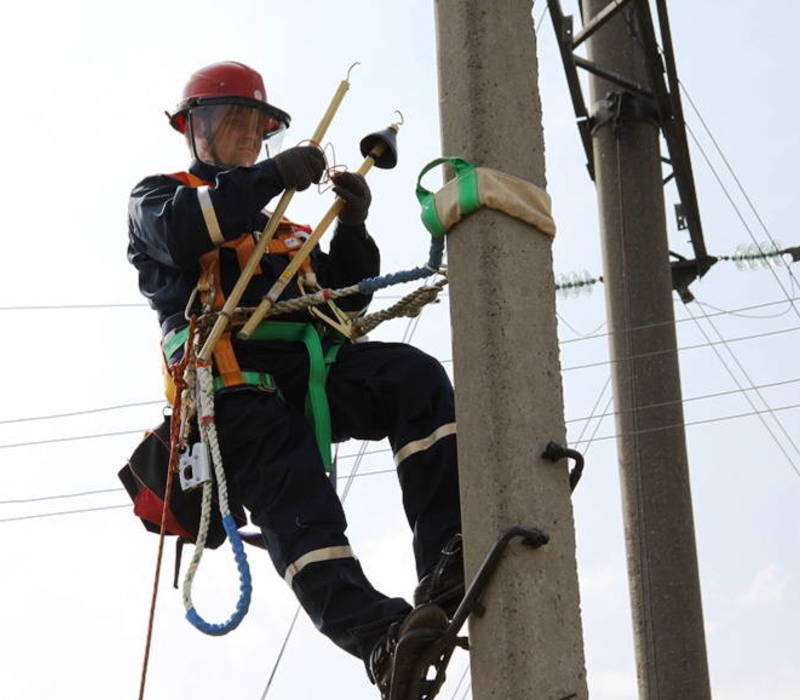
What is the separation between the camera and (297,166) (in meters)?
4.04

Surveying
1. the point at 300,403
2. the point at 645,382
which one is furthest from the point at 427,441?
the point at 645,382

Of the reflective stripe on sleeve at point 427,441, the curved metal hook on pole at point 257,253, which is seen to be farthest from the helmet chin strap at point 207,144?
the reflective stripe on sleeve at point 427,441

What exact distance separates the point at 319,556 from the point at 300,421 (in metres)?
0.41

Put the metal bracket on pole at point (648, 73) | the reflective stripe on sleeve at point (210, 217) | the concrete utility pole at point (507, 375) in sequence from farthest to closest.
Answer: the metal bracket on pole at point (648, 73) → the reflective stripe on sleeve at point (210, 217) → the concrete utility pole at point (507, 375)

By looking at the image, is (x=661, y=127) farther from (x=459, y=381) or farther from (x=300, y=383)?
(x=459, y=381)

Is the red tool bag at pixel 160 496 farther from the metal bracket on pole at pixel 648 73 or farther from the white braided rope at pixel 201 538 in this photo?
the metal bracket on pole at pixel 648 73

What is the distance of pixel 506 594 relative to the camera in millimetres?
3186

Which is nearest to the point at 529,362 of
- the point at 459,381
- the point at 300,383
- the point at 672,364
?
the point at 459,381

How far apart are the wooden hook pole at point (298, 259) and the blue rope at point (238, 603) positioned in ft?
1.69

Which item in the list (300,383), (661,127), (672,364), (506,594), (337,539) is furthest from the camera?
(661,127)

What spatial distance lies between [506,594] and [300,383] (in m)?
1.22

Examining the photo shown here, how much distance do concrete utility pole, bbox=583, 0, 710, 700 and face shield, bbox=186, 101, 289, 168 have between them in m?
3.14

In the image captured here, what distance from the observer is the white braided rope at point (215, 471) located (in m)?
3.91

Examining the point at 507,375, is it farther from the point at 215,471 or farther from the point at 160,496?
the point at 160,496
